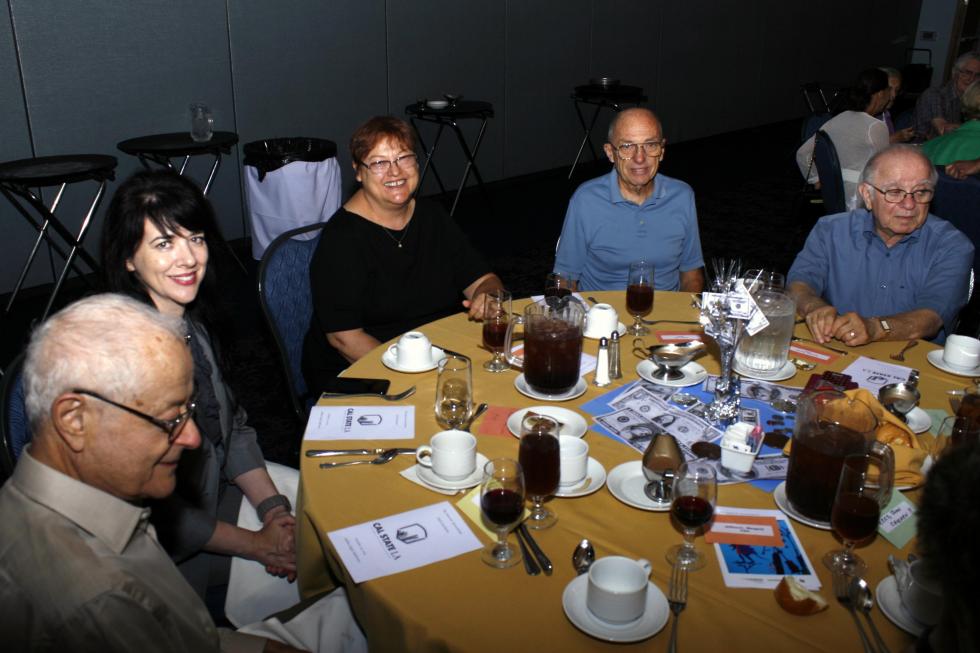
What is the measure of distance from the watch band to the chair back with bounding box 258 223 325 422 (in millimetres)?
522

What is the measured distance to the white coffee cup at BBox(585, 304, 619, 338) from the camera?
95.6 inches

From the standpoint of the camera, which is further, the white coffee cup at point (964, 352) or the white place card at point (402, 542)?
the white coffee cup at point (964, 352)

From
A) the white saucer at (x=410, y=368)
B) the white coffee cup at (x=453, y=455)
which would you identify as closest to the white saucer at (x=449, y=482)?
the white coffee cup at (x=453, y=455)

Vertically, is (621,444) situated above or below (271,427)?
above

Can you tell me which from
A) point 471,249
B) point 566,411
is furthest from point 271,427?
point 566,411

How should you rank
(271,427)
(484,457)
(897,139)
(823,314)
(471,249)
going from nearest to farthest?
1. (484,457)
2. (823,314)
3. (471,249)
4. (271,427)
5. (897,139)

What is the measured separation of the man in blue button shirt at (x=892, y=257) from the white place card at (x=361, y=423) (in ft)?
4.46

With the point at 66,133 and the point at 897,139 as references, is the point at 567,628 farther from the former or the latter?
the point at 897,139

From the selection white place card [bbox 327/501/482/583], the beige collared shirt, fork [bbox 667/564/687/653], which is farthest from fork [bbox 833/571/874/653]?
the beige collared shirt

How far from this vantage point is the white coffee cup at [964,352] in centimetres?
222

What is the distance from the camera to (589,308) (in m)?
2.57

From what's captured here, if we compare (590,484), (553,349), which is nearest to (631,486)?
(590,484)

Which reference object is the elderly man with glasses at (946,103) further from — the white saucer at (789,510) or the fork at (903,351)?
the white saucer at (789,510)

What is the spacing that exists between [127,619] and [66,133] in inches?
187
